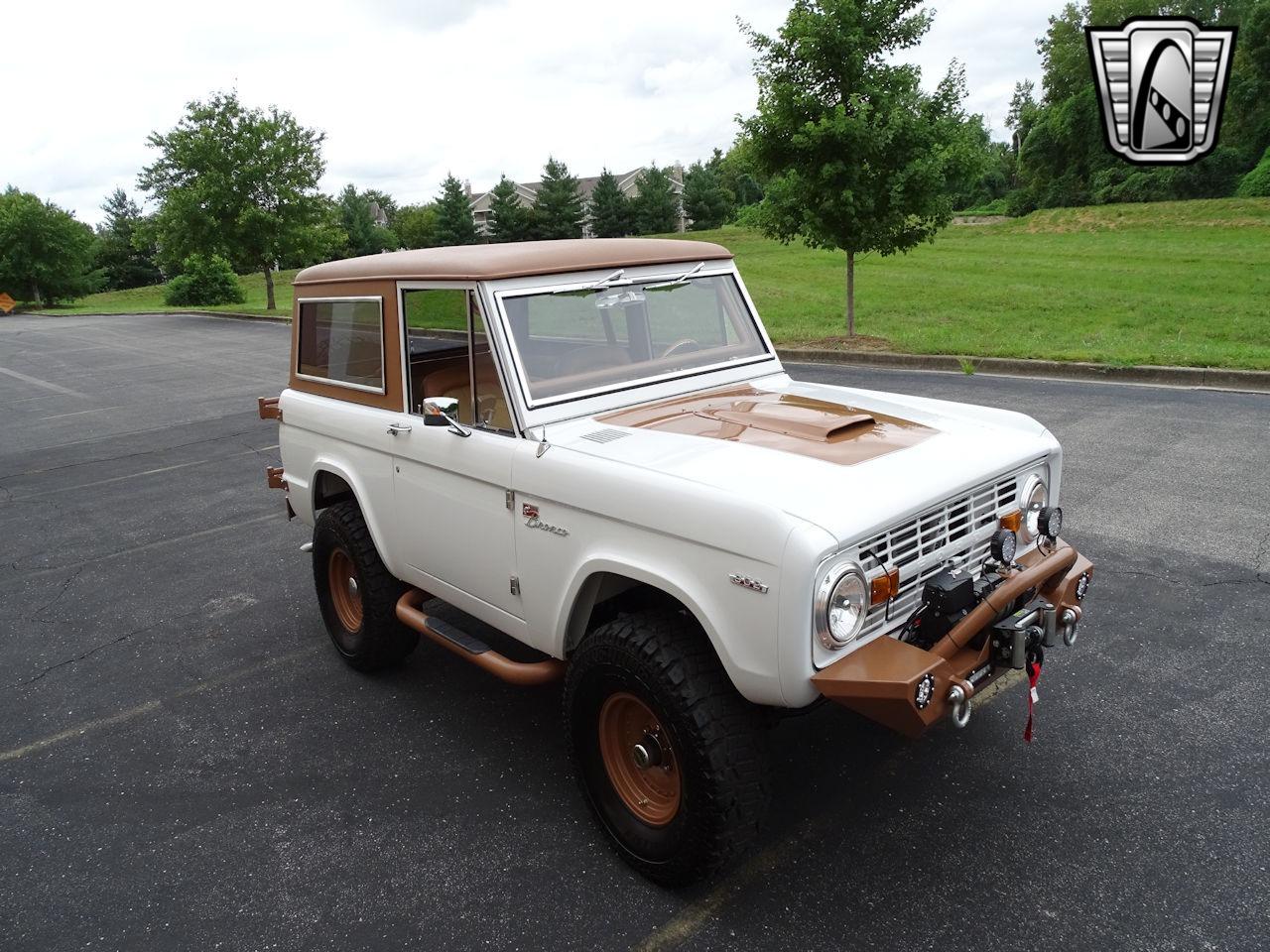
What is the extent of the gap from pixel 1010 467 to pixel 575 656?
171 cm

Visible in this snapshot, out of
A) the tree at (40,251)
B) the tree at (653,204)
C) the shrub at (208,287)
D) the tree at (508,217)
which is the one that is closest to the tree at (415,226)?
the tree at (508,217)

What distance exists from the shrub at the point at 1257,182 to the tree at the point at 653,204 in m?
31.3

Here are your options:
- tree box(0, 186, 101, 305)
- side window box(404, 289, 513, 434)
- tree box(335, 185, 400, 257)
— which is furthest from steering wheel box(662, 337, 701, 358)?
tree box(0, 186, 101, 305)

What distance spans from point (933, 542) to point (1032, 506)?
73 cm

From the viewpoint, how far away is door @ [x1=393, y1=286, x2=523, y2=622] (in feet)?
11.6

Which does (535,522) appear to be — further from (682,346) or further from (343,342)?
(343,342)

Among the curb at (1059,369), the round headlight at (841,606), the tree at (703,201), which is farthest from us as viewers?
the tree at (703,201)

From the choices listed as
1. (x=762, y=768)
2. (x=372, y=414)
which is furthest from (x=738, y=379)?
(x=762, y=768)

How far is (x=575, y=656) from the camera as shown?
3.20 metres

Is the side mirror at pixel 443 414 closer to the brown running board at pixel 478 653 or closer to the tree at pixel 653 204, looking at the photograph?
the brown running board at pixel 478 653

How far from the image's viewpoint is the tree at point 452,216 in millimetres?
52000

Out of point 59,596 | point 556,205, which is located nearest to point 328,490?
point 59,596

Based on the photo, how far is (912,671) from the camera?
2619mm

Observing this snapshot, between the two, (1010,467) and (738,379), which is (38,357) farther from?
Answer: (1010,467)
